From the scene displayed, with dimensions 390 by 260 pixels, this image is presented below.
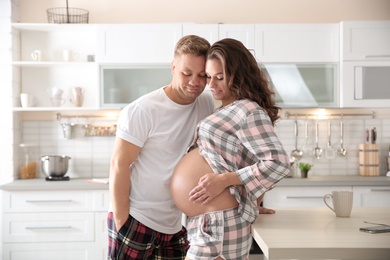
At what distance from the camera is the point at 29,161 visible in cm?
494

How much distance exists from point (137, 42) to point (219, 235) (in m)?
3.01

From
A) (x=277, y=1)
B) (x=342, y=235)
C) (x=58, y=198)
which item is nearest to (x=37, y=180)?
(x=58, y=198)

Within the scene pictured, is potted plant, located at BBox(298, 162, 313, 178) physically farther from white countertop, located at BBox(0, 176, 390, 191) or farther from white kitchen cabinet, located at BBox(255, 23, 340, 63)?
white kitchen cabinet, located at BBox(255, 23, 340, 63)

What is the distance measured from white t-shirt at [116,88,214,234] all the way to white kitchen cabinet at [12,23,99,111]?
106 inches

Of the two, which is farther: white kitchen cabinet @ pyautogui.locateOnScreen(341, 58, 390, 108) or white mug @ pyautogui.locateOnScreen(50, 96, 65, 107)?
white mug @ pyautogui.locateOnScreen(50, 96, 65, 107)

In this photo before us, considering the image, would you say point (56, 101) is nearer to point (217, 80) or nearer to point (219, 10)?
point (219, 10)

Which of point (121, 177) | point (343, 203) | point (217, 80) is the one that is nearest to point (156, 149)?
point (121, 177)

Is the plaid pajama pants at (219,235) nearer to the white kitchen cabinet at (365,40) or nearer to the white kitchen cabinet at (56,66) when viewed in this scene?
the white kitchen cabinet at (365,40)

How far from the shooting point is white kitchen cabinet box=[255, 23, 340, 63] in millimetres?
4730

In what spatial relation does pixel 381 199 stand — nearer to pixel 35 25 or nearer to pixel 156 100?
pixel 156 100

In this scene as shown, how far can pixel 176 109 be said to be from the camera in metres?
2.36

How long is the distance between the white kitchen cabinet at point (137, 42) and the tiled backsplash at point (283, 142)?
0.78 metres

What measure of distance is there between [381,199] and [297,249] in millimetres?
3088

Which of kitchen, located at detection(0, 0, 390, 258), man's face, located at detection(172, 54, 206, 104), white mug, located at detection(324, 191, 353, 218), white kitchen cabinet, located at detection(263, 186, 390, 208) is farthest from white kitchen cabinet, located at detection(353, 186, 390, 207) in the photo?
man's face, located at detection(172, 54, 206, 104)
